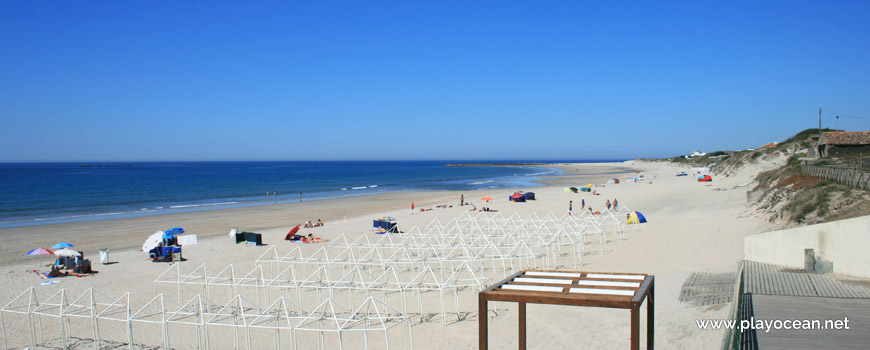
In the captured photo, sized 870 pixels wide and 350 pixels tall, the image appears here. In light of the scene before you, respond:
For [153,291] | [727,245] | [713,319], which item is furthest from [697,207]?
[153,291]

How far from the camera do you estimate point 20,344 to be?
12.0m

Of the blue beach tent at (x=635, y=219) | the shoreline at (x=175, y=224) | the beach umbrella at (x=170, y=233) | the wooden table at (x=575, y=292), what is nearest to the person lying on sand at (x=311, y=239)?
the beach umbrella at (x=170, y=233)

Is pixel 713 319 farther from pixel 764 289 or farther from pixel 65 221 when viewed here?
pixel 65 221

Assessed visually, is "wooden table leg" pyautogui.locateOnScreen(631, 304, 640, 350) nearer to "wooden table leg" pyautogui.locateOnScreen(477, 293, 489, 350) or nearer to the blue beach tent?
"wooden table leg" pyautogui.locateOnScreen(477, 293, 489, 350)

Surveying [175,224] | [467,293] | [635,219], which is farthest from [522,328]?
[175,224]

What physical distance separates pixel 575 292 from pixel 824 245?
435 inches

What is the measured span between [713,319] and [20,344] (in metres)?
15.3

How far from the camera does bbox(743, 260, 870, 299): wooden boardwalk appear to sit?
10.9 metres

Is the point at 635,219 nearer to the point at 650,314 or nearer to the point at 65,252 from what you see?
the point at 650,314

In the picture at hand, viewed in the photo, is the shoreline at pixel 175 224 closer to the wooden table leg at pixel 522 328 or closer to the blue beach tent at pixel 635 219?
the blue beach tent at pixel 635 219

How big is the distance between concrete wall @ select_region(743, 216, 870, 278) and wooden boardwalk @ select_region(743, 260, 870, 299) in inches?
22.6

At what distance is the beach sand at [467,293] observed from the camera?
11164 mm

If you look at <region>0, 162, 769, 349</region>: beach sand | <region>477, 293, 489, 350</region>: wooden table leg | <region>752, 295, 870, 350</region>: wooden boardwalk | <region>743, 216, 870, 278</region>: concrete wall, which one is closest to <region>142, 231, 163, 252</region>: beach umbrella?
<region>0, 162, 769, 349</region>: beach sand

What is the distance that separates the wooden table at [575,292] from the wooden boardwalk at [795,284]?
242 inches
